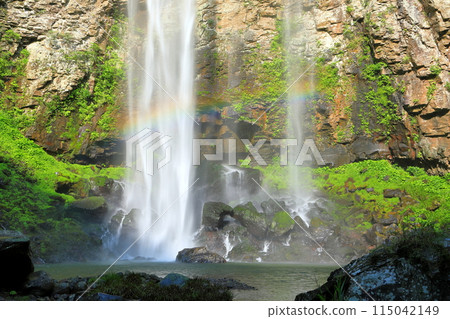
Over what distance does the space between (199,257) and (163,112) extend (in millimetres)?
17114

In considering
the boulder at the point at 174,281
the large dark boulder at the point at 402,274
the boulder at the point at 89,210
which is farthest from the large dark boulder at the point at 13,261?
the boulder at the point at 89,210

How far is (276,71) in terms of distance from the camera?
3098 cm

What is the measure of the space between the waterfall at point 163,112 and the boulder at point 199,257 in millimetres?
3517

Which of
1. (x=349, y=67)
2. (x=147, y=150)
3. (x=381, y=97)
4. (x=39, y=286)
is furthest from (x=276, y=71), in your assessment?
(x=39, y=286)

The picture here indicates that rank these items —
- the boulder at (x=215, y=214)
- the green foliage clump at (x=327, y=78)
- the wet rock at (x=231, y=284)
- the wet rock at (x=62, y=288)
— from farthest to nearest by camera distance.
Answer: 1. the green foliage clump at (x=327, y=78)
2. the boulder at (x=215, y=214)
3. the wet rock at (x=231, y=284)
4. the wet rock at (x=62, y=288)

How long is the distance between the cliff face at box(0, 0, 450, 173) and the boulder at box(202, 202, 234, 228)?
10.4m

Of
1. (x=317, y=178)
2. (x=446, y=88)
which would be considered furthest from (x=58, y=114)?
(x=446, y=88)

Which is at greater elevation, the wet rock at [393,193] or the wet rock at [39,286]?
the wet rock at [39,286]

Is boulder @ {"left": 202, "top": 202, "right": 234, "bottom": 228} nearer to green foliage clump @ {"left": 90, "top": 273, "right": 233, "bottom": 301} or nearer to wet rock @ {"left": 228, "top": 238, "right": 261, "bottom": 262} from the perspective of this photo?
wet rock @ {"left": 228, "top": 238, "right": 261, "bottom": 262}

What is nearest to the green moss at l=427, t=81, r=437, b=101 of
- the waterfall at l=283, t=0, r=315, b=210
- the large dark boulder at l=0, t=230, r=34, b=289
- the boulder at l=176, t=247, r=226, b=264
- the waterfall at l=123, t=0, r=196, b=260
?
the waterfall at l=283, t=0, r=315, b=210

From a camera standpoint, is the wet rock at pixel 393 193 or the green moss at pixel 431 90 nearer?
the wet rock at pixel 393 193

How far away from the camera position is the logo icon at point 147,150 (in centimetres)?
2796

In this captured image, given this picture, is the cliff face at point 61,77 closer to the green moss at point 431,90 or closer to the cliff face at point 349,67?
the cliff face at point 349,67

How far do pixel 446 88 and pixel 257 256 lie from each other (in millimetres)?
17330
